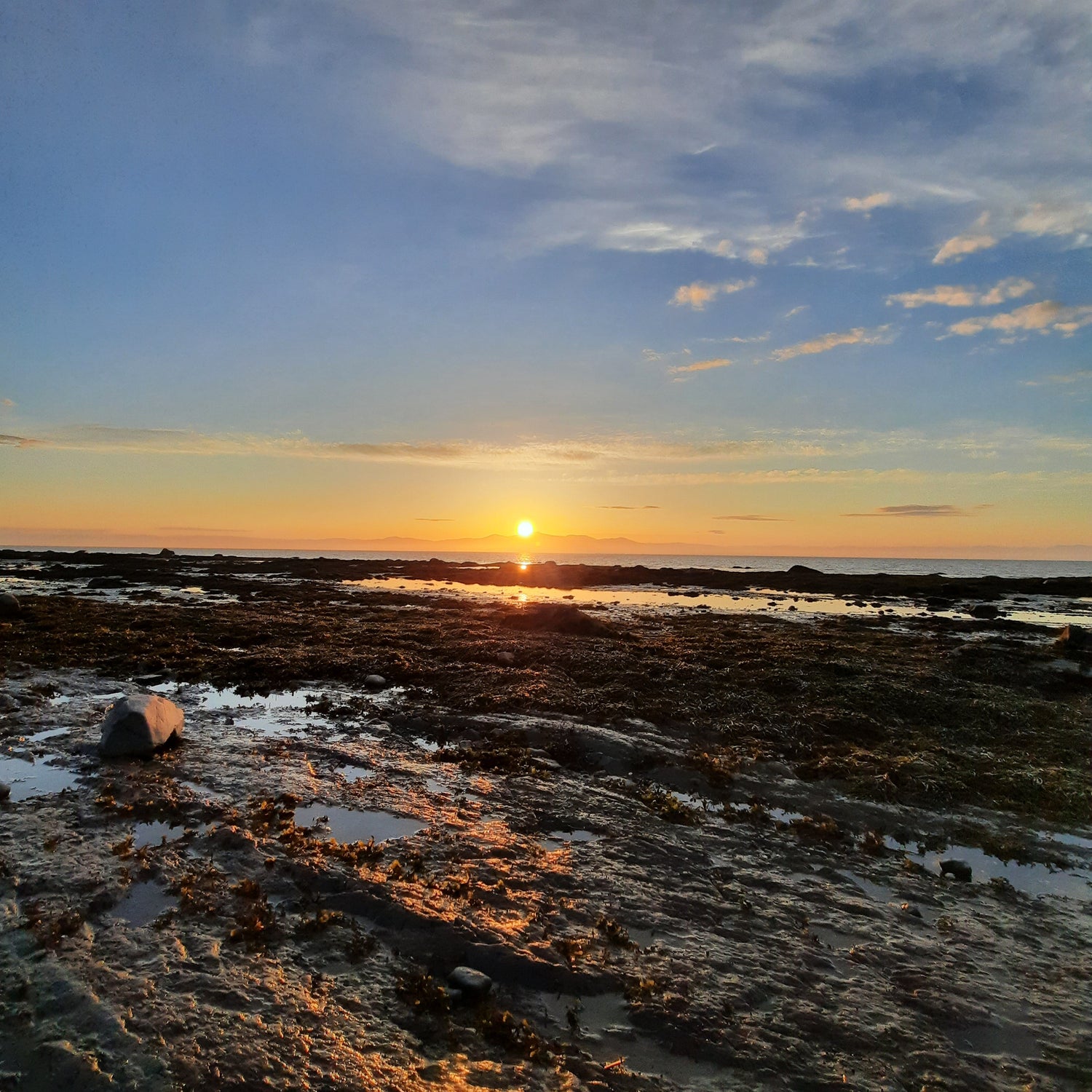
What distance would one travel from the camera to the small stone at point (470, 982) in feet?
18.5

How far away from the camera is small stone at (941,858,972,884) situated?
818 centimetres

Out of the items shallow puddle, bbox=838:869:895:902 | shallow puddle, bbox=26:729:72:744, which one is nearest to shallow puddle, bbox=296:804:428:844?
shallow puddle, bbox=838:869:895:902

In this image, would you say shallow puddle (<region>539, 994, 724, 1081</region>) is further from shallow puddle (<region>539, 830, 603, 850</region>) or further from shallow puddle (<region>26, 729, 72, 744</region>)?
shallow puddle (<region>26, 729, 72, 744</region>)

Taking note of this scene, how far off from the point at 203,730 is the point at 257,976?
924cm

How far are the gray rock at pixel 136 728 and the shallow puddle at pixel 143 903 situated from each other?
16.6 ft

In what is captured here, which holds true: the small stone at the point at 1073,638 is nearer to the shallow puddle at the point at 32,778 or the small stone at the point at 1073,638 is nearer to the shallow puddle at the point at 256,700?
the shallow puddle at the point at 256,700

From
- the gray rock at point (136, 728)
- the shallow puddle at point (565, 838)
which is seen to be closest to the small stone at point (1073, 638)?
the shallow puddle at point (565, 838)

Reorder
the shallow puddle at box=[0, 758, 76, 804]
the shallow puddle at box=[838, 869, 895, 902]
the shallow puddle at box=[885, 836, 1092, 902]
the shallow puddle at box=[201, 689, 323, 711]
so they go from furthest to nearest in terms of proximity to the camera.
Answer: the shallow puddle at box=[201, 689, 323, 711] < the shallow puddle at box=[0, 758, 76, 804] < the shallow puddle at box=[885, 836, 1092, 902] < the shallow puddle at box=[838, 869, 895, 902]

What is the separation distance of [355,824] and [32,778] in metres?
5.89

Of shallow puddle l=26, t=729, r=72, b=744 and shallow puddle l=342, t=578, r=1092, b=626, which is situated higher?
shallow puddle l=342, t=578, r=1092, b=626

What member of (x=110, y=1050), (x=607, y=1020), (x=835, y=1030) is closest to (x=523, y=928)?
(x=607, y=1020)

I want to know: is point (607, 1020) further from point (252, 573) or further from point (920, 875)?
point (252, 573)

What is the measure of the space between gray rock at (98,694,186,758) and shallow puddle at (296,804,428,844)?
4.16 metres

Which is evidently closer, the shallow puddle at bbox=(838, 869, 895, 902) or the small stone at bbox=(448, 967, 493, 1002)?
the small stone at bbox=(448, 967, 493, 1002)
